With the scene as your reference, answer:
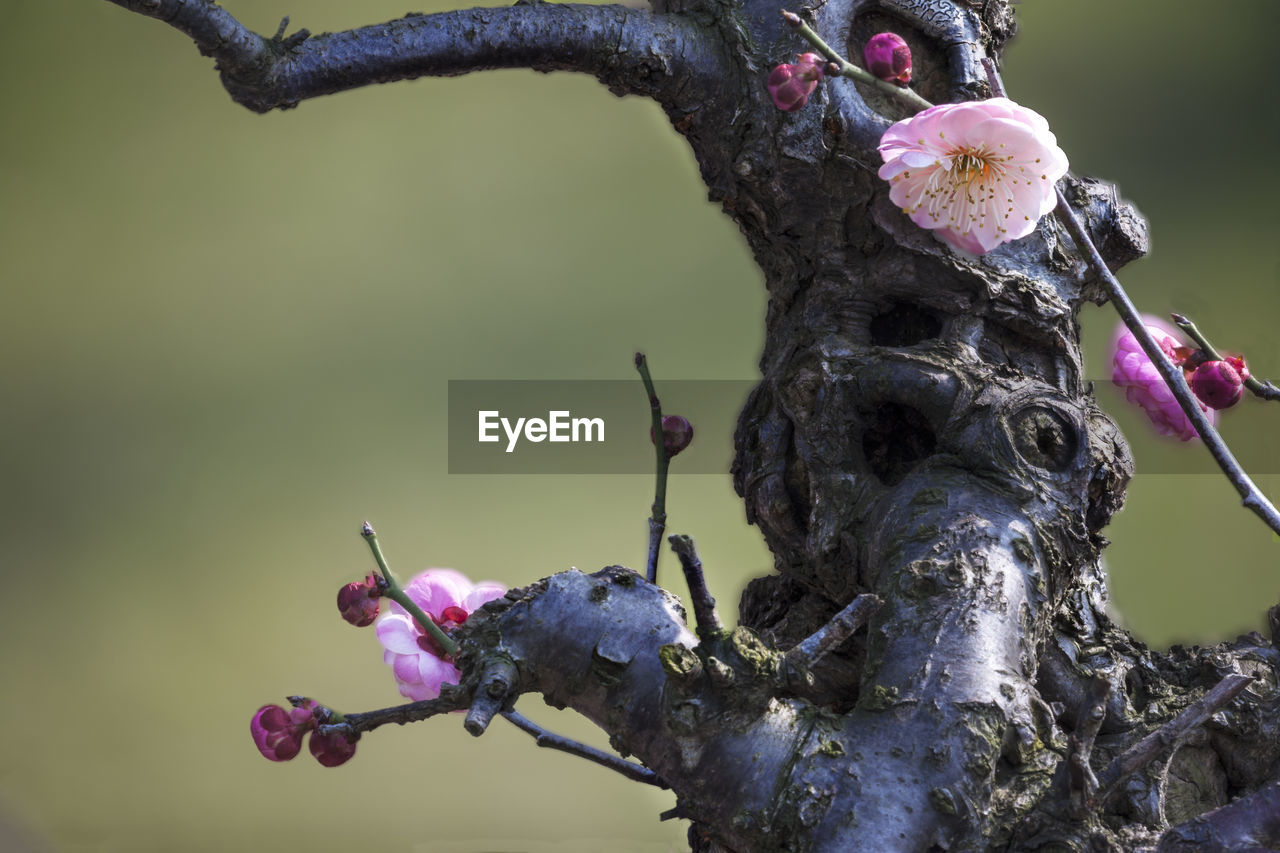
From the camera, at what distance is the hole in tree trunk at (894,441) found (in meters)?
0.60

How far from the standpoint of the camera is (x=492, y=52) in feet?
2.00

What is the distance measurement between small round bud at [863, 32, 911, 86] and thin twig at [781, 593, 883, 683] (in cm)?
24

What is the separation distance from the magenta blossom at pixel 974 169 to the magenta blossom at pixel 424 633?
0.90 ft

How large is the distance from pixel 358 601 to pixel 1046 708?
0.30 m

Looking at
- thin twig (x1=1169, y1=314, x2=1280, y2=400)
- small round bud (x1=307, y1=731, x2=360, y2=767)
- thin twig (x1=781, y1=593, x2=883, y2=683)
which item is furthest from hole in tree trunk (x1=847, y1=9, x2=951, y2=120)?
small round bud (x1=307, y1=731, x2=360, y2=767)

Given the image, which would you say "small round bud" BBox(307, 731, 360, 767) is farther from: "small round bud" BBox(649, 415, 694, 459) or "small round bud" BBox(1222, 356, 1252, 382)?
"small round bud" BBox(1222, 356, 1252, 382)

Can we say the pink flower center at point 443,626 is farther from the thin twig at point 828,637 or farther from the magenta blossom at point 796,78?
the magenta blossom at point 796,78

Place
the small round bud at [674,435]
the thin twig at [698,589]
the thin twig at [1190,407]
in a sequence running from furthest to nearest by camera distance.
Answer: the small round bud at [674,435]
the thin twig at [1190,407]
the thin twig at [698,589]

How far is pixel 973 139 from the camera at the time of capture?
51 centimetres

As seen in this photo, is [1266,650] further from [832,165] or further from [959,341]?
[832,165]

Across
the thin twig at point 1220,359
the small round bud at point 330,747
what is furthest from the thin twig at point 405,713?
the thin twig at point 1220,359

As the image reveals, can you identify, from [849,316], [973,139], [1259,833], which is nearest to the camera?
[1259,833]

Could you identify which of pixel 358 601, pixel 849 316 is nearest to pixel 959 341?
pixel 849 316

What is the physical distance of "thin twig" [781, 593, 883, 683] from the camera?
0.42 metres
